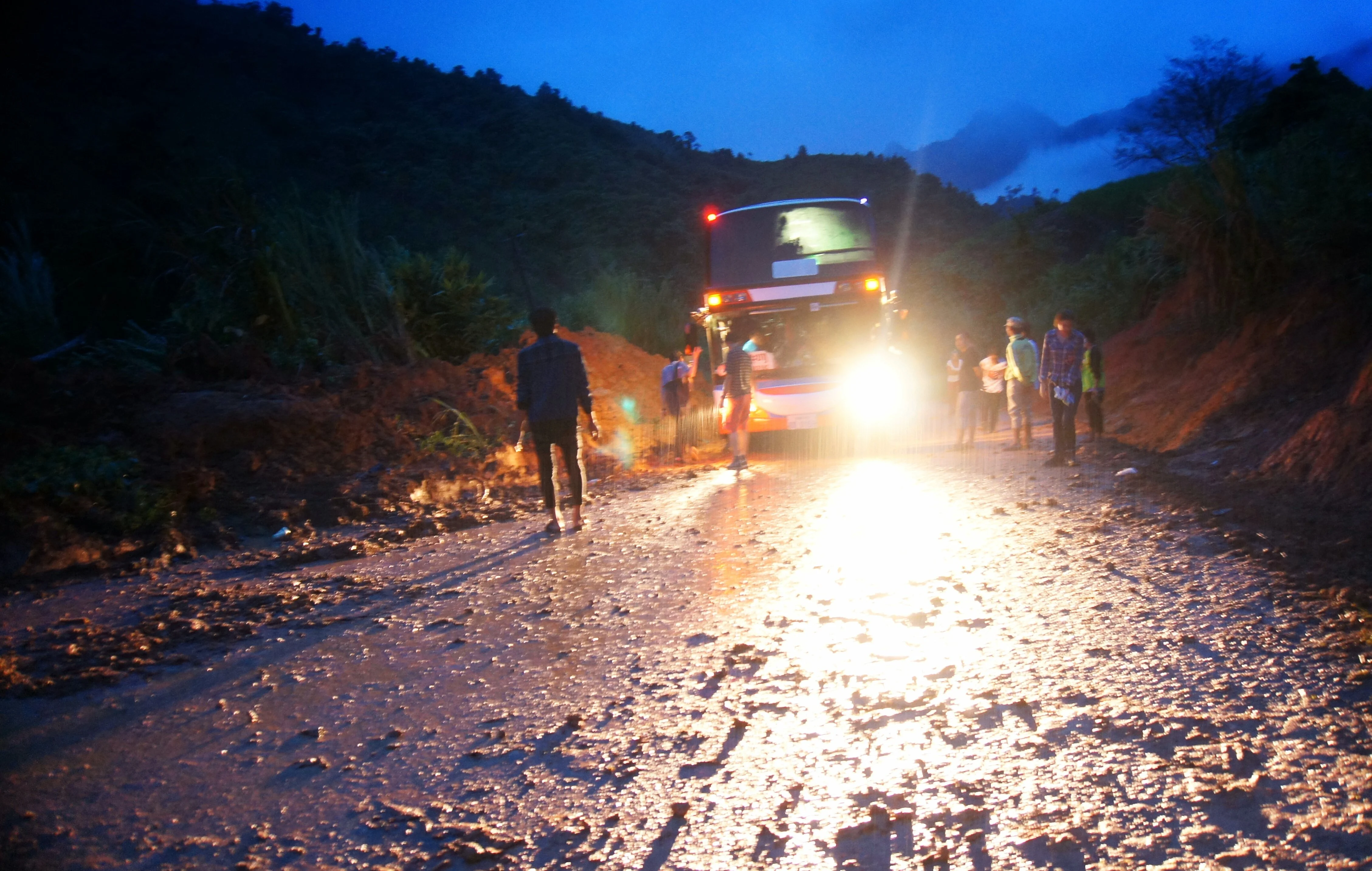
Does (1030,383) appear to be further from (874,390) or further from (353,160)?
(353,160)

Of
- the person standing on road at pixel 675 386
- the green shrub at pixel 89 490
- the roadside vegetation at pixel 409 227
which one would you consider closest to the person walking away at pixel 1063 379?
the roadside vegetation at pixel 409 227

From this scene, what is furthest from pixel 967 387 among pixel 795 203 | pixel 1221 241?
pixel 795 203

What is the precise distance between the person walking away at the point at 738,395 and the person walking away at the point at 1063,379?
3.56 meters

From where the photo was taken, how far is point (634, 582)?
6926 millimetres

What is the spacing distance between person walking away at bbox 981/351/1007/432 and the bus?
1371 mm

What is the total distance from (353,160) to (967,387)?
157 feet

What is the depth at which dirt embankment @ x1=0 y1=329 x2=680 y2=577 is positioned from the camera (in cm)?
838

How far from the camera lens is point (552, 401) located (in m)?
9.04

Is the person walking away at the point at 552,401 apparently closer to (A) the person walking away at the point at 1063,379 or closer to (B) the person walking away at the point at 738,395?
(B) the person walking away at the point at 738,395

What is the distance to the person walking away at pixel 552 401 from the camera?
356 inches

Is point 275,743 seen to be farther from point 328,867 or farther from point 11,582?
point 11,582

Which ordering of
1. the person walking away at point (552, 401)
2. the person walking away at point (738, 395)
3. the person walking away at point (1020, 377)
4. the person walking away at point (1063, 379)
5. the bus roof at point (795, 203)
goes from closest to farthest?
the person walking away at point (552, 401), the person walking away at point (1063, 379), the person walking away at point (738, 395), the person walking away at point (1020, 377), the bus roof at point (795, 203)

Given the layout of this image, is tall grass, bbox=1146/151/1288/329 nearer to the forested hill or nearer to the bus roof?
the bus roof

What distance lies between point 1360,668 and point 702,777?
2.91 meters
